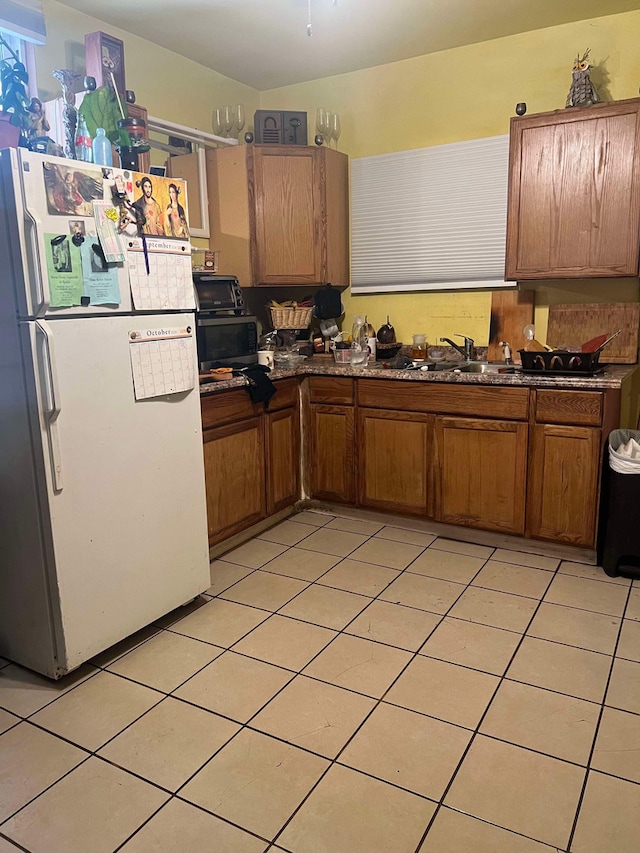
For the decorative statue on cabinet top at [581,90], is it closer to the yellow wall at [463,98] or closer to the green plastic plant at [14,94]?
the yellow wall at [463,98]

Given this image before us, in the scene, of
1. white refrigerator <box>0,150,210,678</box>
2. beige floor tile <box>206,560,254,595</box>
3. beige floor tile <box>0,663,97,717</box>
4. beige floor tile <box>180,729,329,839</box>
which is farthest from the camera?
beige floor tile <box>206,560,254,595</box>

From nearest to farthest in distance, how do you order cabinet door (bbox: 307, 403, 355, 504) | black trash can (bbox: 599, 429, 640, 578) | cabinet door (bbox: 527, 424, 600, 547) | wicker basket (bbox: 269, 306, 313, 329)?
1. black trash can (bbox: 599, 429, 640, 578)
2. cabinet door (bbox: 527, 424, 600, 547)
3. cabinet door (bbox: 307, 403, 355, 504)
4. wicker basket (bbox: 269, 306, 313, 329)

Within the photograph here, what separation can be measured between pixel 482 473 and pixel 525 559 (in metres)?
0.48

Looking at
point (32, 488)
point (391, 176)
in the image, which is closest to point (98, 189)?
point (32, 488)

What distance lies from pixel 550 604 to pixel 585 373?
3.60 feet

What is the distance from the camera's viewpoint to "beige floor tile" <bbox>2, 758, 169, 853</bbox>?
62.1 inches

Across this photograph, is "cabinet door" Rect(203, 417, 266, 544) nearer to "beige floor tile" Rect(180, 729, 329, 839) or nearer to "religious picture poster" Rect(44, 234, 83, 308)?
"religious picture poster" Rect(44, 234, 83, 308)

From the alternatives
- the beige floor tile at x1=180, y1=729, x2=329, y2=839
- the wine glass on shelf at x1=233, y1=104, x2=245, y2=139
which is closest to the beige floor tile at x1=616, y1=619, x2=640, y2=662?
the beige floor tile at x1=180, y1=729, x2=329, y2=839

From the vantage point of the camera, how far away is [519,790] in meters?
1.71

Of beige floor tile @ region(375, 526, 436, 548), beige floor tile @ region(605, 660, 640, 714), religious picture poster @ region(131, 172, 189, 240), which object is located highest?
religious picture poster @ region(131, 172, 189, 240)

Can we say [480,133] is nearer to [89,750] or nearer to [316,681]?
[316,681]

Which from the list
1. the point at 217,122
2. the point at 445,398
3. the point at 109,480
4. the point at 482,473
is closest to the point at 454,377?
the point at 445,398

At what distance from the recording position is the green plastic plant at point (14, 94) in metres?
2.16

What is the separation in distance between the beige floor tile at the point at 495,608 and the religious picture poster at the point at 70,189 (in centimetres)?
207
